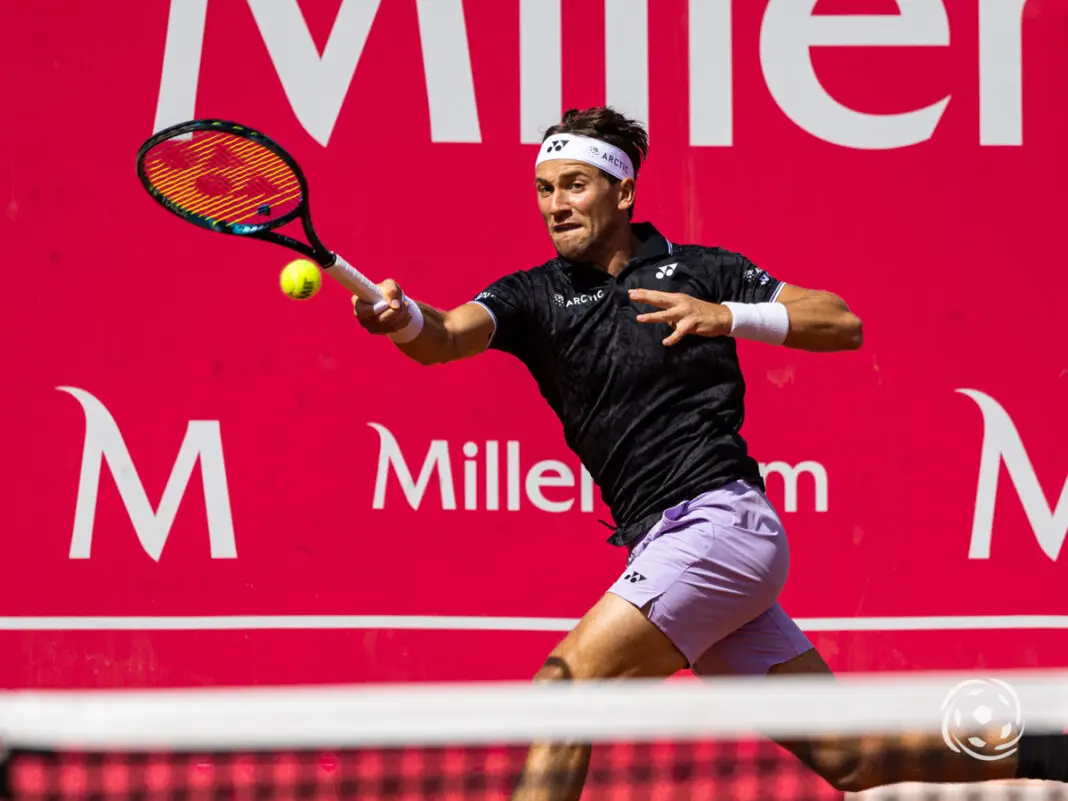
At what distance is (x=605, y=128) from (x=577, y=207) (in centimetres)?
23

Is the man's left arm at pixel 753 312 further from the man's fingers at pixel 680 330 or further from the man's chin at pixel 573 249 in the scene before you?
the man's chin at pixel 573 249

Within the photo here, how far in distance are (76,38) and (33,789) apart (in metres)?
2.02

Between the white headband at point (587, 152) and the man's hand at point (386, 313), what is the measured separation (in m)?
0.69

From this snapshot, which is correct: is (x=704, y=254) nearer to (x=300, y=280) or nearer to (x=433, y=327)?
(x=433, y=327)

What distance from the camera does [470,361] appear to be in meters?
4.62

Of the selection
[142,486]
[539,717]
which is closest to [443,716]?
[539,717]

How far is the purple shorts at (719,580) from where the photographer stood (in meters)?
3.45

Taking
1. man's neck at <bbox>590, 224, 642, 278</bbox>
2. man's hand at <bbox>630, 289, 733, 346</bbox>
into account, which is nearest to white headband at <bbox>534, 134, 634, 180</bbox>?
man's neck at <bbox>590, 224, 642, 278</bbox>

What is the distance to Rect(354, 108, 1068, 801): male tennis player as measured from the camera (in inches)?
136

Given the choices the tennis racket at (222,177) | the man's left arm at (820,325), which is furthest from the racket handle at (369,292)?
the man's left arm at (820,325)

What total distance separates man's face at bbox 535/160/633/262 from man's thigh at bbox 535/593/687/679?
2.85 feet

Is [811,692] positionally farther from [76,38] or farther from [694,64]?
[76,38]

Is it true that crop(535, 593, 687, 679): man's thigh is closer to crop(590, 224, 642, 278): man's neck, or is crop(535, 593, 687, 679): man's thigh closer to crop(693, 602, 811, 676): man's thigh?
crop(693, 602, 811, 676): man's thigh

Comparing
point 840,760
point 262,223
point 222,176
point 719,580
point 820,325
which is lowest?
point 840,760
